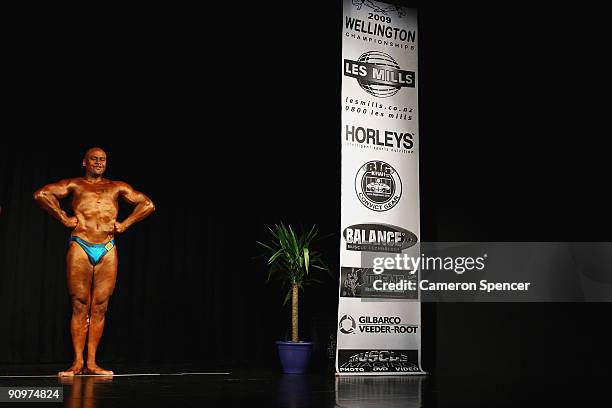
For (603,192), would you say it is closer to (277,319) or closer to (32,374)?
(277,319)

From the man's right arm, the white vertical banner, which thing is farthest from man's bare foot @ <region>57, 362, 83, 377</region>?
the white vertical banner

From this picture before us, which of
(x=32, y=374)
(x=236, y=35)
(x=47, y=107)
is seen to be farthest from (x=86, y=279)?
(x=236, y=35)

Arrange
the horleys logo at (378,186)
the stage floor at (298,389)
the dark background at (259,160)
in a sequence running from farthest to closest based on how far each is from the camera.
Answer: the dark background at (259,160)
the horleys logo at (378,186)
the stage floor at (298,389)

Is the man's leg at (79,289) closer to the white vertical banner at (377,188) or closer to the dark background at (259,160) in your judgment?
the dark background at (259,160)

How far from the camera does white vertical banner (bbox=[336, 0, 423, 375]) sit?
5.46 meters

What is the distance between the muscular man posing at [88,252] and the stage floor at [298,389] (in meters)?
0.36

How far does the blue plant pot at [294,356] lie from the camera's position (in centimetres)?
576

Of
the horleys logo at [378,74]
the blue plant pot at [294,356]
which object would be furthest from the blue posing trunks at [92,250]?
the horleys logo at [378,74]

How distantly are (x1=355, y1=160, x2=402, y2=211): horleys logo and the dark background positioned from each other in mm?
552

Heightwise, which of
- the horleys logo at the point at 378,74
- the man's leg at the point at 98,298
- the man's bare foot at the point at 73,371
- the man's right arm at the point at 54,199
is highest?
the horleys logo at the point at 378,74

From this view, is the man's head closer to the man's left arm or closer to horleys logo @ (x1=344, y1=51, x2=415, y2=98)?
the man's left arm

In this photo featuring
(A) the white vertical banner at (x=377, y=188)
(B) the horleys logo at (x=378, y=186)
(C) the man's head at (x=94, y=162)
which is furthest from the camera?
(B) the horleys logo at (x=378, y=186)

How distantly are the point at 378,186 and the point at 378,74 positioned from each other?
0.95 metres

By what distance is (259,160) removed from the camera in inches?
280
